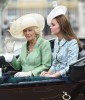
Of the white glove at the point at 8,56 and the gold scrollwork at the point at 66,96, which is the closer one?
the gold scrollwork at the point at 66,96

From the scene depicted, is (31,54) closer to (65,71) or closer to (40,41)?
(40,41)

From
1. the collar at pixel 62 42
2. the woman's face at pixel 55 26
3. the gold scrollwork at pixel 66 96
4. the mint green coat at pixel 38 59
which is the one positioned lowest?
the gold scrollwork at pixel 66 96

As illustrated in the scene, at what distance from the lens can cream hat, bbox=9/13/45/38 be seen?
4.06 meters

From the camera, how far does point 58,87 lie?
349 centimetres

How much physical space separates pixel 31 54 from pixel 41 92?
73 centimetres

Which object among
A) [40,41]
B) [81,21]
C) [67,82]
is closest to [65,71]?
[67,82]

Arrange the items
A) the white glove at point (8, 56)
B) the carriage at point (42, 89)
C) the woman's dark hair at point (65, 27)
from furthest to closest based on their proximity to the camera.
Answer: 1. the woman's dark hair at point (65, 27)
2. the white glove at point (8, 56)
3. the carriage at point (42, 89)

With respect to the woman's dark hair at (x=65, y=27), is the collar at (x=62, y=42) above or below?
below

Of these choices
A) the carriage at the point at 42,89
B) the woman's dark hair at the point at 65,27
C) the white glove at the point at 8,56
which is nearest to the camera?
the carriage at the point at 42,89

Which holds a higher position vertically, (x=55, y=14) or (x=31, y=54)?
(x=55, y=14)

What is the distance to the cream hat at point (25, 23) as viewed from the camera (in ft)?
13.3

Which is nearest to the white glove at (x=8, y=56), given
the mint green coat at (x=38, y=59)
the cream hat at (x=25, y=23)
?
the mint green coat at (x=38, y=59)

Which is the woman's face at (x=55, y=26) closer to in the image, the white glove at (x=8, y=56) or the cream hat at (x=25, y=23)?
the cream hat at (x=25, y=23)

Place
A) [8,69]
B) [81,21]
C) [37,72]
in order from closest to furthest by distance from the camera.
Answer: [37,72] < [8,69] < [81,21]
